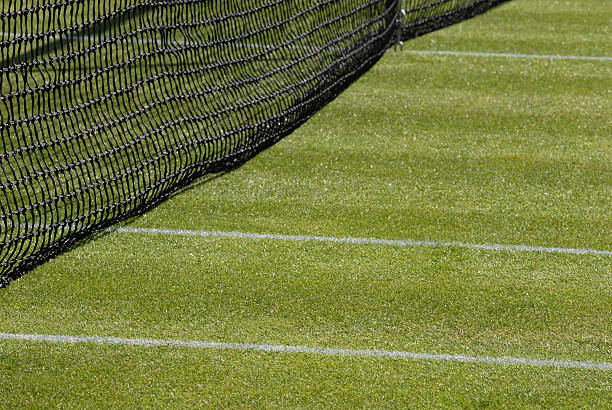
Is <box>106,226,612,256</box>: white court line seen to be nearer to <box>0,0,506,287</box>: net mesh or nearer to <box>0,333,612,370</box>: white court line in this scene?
<box>0,0,506,287</box>: net mesh

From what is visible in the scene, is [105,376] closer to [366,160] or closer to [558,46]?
[366,160]

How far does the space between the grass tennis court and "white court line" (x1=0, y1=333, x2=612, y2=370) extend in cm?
4

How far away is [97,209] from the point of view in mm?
6895

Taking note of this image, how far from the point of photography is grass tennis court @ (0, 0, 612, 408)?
5.18m

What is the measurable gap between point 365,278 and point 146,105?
2.81 metres

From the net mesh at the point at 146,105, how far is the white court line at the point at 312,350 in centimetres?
82

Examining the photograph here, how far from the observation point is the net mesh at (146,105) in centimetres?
650

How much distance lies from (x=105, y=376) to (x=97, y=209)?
2033 millimetres

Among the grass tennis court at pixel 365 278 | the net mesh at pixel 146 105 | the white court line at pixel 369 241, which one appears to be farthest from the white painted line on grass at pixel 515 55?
the white court line at pixel 369 241

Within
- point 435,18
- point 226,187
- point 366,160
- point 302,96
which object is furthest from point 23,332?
point 435,18

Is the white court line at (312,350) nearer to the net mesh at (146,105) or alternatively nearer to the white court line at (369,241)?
the net mesh at (146,105)

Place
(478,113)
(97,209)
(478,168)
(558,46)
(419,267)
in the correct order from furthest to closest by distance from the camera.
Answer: (558,46), (478,113), (478,168), (97,209), (419,267)

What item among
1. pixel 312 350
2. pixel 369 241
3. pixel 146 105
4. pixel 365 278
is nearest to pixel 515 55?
pixel 369 241

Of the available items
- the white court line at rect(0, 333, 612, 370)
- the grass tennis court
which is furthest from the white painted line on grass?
the white court line at rect(0, 333, 612, 370)
